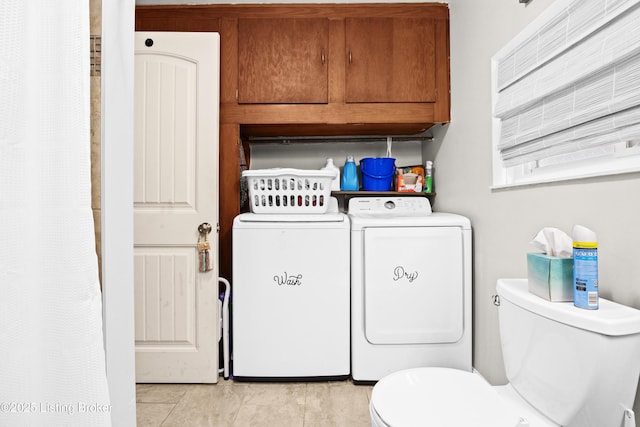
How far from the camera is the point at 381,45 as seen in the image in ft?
7.52

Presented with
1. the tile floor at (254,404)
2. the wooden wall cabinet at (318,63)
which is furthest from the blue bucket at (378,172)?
the tile floor at (254,404)

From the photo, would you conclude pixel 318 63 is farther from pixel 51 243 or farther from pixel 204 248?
pixel 51 243

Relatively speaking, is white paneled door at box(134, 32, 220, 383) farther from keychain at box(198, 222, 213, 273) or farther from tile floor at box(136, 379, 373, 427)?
tile floor at box(136, 379, 373, 427)

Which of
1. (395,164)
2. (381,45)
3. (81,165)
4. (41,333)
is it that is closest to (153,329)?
(41,333)

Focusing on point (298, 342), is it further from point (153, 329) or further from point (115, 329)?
point (115, 329)

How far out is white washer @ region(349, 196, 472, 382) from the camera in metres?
1.99

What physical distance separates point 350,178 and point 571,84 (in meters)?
1.47

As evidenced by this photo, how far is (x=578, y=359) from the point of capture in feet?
2.97

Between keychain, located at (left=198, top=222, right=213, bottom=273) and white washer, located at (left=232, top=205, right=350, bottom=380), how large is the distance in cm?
18

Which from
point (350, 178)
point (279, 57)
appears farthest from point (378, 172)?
point (279, 57)

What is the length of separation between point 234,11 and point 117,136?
170cm

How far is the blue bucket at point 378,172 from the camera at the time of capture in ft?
8.30

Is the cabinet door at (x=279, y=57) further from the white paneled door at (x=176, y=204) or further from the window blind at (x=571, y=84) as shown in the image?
the window blind at (x=571, y=84)

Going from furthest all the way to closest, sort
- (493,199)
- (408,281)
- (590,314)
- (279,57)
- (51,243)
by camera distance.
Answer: (279,57), (408,281), (493,199), (590,314), (51,243)
